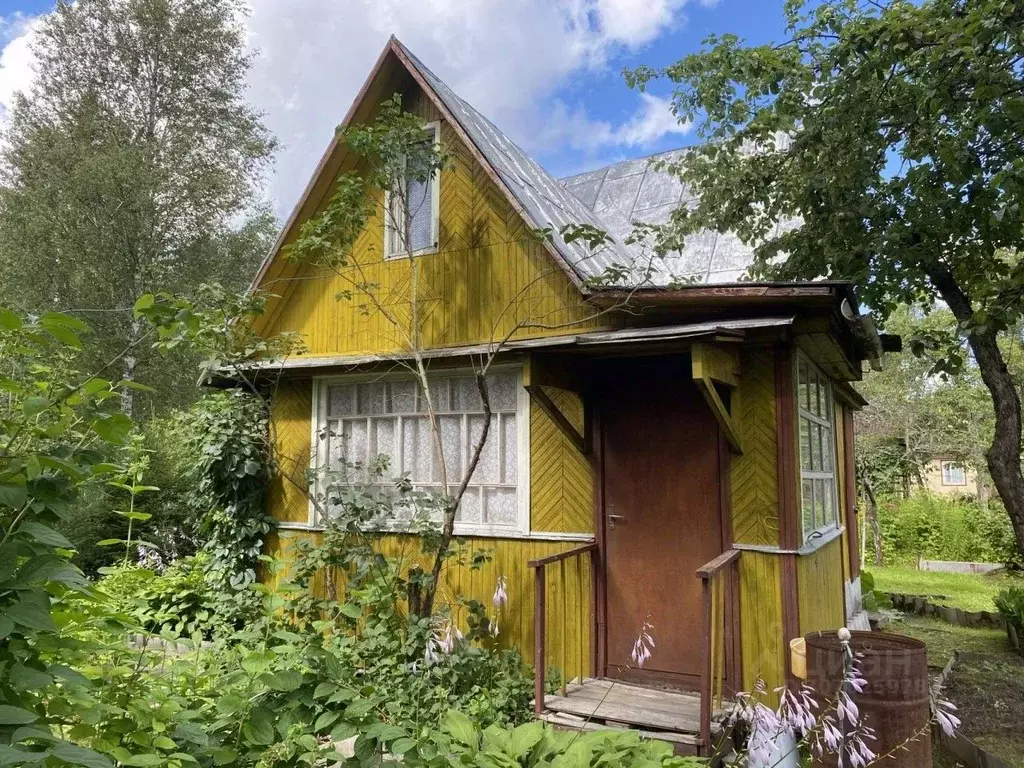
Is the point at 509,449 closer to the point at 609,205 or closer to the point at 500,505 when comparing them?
the point at 500,505

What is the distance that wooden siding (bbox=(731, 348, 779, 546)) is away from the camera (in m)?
5.13

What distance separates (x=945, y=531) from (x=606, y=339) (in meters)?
15.0

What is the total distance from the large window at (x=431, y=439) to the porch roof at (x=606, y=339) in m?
0.39

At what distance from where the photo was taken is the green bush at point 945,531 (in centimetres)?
1555

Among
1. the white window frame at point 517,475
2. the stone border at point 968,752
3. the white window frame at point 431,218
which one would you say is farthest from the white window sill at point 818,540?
the white window frame at point 431,218

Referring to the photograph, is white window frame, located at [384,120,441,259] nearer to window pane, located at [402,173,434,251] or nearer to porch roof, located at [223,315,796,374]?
window pane, located at [402,173,434,251]

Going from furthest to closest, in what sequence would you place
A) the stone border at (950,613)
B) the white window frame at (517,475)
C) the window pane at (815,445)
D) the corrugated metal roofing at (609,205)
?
the stone border at (950,613)
the corrugated metal roofing at (609,205)
the window pane at (815,445)
the white window frame at (517,475)

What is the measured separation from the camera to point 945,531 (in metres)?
16.2

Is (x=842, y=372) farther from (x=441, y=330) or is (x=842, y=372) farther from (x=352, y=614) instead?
(x=352, y=614)

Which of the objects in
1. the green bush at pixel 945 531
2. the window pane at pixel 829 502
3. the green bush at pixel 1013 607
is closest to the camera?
the window pane at pixel 829 502

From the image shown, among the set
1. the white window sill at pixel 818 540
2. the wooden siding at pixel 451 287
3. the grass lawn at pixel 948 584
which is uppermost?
the wooden siding at pixel 451 287

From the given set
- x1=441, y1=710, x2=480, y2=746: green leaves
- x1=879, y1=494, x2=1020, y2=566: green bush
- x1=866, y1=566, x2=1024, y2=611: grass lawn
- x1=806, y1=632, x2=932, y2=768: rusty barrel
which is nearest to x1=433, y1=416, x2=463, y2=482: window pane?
x1=806, y1=632, x2=932, y2=768: rusty barrel

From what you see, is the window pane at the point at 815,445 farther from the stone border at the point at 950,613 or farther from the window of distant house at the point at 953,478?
the window of distant house at the point at 953,478

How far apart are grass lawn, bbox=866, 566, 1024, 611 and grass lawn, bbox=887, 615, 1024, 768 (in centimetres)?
173
